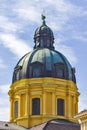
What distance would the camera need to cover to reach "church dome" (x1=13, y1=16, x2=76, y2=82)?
8888 cm

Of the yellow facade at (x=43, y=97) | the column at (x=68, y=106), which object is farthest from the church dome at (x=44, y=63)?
the column at (x=68, y=106)

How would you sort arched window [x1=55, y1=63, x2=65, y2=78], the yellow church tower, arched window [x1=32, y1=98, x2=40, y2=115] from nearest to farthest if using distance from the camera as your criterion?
the yellow church tower → arched window [x1=32, y1=98, x2=40, y2=115] → arched window [x1=55, y1=63, x2=65, y2=78]

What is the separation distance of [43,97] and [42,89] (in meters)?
1.38

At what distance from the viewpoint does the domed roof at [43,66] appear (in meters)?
88.8

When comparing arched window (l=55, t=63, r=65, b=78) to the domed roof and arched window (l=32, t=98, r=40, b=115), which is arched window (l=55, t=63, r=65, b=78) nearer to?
the domed roof

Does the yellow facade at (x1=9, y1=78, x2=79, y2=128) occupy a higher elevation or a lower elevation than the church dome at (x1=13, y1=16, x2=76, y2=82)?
Answer: lower

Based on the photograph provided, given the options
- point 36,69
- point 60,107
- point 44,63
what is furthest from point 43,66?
point 60,107

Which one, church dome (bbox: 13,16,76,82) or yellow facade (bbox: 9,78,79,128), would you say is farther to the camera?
church dome (bbox: 13,16,76,82)

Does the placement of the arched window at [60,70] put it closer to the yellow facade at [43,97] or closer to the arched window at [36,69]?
the yellow facade at [43,97]

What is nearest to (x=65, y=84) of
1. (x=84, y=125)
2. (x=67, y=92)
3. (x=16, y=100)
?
(x=67, y=92)

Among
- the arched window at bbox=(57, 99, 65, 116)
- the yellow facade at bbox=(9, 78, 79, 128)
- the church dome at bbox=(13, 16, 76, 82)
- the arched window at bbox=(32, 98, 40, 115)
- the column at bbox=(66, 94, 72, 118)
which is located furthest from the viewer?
the church dome at bbox=(13, 16, 76, 82)

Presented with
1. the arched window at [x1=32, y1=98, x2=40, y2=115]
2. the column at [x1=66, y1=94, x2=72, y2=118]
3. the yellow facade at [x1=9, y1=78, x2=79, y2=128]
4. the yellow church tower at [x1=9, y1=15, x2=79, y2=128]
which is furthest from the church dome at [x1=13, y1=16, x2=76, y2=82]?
the arched window at [x1=32, y1=98, x2=40, y2=115]

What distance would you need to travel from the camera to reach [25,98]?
8781 centimetres

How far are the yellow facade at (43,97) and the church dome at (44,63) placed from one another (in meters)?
1.09
